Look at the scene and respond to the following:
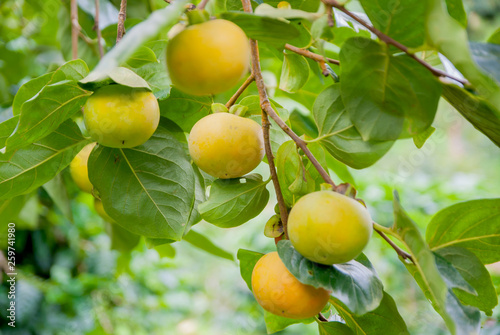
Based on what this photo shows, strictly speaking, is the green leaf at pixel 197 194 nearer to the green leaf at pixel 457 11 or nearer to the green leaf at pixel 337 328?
the green leaf at pixel 337 328

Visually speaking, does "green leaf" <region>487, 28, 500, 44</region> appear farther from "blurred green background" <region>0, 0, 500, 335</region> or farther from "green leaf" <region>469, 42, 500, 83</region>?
"blurred green background" <region>0, 0, 500, 335</region>

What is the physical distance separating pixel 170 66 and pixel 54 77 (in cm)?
17

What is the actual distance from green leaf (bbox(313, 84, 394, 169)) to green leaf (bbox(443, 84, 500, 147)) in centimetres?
7

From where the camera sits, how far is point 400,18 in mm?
390

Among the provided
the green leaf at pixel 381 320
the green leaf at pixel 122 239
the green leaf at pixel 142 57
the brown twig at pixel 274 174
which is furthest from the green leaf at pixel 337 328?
the green leaf at pixel 122 239

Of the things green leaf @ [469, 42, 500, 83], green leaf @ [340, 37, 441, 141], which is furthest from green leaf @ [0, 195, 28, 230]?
green leaf @ [469, 42, 500, 83]

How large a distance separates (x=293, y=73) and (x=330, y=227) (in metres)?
0.25

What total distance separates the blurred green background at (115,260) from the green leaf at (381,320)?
35cm

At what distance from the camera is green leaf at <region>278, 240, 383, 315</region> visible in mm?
391

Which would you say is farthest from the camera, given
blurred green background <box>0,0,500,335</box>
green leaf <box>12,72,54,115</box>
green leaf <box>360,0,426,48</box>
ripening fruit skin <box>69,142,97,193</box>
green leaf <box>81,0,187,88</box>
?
blurred green background <box>0,0,500,335</box>

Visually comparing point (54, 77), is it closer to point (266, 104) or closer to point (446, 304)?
point (266, 104)

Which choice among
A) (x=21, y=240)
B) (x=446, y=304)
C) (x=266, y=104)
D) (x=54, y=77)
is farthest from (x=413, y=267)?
(x=21, y=240)

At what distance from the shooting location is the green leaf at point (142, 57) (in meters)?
0.50

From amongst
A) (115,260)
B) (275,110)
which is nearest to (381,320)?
(275,110)
